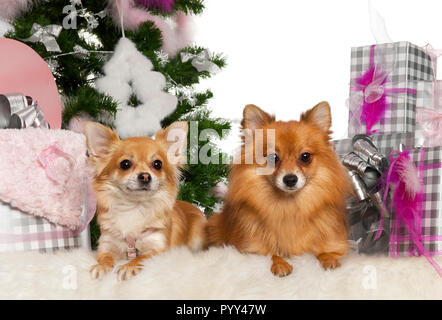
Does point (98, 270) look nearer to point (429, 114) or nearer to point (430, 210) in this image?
point (430, 210)

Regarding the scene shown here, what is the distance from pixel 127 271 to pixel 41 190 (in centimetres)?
52

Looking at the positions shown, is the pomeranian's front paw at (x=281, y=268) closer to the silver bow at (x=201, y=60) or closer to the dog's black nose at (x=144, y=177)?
the dog's black nose at (x=144, y=177)

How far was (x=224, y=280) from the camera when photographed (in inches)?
53.0

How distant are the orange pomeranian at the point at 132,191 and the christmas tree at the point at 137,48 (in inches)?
23.8

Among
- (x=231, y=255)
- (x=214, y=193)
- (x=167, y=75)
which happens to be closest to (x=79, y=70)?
(x=167, y=75)

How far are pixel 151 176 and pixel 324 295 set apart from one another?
2.10ft

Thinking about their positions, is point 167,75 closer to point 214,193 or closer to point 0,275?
point 214,193

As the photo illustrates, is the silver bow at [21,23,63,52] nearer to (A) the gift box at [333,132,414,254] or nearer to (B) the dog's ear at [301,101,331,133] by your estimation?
(B) the dog's ear at [301,101,331,133]

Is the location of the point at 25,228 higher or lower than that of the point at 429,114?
lower

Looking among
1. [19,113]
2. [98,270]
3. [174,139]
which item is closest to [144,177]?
[174,139]

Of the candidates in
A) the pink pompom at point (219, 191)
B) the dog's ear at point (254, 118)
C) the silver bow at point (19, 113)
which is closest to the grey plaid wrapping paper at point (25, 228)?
the silver bow at point (19, 113)

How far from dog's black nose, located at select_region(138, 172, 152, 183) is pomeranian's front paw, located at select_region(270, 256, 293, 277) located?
1.56 ft

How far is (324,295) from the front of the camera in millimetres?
1290

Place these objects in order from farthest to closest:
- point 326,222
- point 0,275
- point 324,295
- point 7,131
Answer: point 7,131, point 326,222, point 0,275, point 324,295
